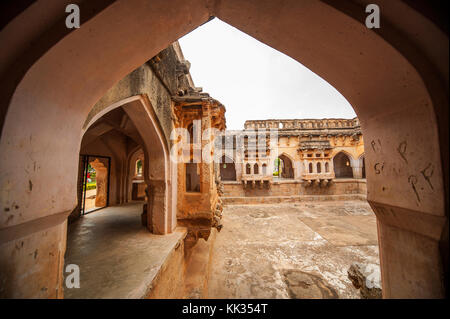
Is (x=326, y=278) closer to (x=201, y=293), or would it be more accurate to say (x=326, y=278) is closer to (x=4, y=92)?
(x=201, y=293)

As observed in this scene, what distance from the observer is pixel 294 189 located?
12.4 m

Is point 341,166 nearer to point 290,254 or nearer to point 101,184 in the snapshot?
point 290,254

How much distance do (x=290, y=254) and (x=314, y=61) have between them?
17.7ft

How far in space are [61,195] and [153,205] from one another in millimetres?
2777

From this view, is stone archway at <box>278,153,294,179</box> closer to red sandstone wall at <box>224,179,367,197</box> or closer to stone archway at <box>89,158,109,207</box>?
red sandstone wall at <box>224,179,367,197</box>

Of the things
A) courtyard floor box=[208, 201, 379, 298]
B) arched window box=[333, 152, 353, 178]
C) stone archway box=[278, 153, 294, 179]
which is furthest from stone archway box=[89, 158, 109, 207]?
arched window box=[333, 152, 353, 178]

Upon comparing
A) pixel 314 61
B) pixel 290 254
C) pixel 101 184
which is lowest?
pixel 290 254

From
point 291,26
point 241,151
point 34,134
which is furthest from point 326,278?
point 241,151

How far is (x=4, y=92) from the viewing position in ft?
2.97

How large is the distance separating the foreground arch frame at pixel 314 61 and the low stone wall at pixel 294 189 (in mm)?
10693

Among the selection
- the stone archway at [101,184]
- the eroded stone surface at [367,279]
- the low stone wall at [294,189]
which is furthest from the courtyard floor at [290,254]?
the stone archway at [101,184]

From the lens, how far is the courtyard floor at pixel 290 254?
3.65 meters

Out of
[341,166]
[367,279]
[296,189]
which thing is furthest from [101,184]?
[341,166]

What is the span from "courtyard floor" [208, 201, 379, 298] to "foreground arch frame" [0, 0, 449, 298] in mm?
3157
